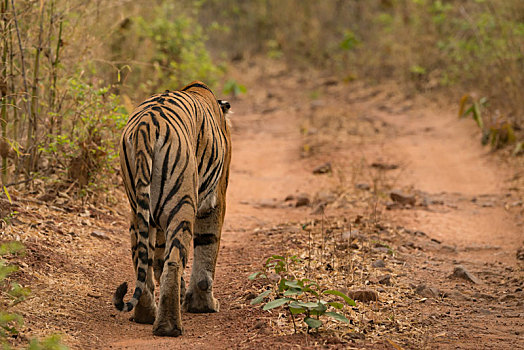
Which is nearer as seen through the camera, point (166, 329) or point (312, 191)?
point (166, 329)

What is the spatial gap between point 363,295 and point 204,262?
1180mm

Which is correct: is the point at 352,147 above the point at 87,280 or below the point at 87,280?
above

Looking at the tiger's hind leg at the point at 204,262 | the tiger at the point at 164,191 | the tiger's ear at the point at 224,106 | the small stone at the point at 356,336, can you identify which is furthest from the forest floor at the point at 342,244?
the tiger's ear at the point at 224,106

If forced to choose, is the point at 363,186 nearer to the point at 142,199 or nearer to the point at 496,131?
the point at 496,131

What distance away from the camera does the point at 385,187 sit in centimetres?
873

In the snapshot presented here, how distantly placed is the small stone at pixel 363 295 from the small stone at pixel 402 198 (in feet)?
11.9

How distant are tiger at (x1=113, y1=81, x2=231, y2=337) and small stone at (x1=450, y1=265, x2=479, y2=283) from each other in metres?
2.33

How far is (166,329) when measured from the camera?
388 centimetres

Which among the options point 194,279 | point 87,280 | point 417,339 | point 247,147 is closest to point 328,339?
point 417,339

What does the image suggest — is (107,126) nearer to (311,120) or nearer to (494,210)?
(494,210)

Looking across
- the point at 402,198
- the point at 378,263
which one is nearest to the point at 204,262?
the point at 378,263

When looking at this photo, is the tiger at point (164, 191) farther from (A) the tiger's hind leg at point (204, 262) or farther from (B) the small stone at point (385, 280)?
(B) the small stone at point (385, 280)

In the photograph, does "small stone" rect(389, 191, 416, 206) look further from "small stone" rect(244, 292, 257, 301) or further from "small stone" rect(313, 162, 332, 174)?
"small stone" rect(244, 292, 257, 301)

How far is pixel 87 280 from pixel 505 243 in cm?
447
